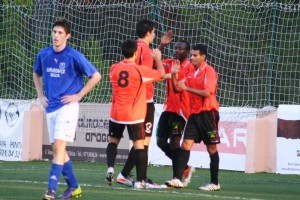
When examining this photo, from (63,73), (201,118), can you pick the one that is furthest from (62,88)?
(201,118)

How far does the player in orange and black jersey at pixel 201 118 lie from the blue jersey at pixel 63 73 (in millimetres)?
2457

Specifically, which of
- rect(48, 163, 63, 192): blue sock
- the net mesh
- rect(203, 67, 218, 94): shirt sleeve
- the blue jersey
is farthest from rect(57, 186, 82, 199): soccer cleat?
the net mesh

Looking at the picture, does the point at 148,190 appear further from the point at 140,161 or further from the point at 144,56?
the point at 144,56

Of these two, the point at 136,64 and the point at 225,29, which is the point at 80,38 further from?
the point at 136,64

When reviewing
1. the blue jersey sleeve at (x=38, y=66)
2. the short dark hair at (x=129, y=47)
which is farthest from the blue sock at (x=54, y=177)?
the short dark hair at (x=129, y=47)

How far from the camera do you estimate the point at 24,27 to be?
23.8m

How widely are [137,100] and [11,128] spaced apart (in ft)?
27.0

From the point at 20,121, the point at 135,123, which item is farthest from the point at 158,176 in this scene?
the point at 20,121

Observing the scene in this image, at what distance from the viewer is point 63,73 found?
40.1 feet

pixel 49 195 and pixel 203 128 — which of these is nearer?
pixel 49 195

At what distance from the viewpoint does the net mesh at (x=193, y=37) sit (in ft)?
65.6

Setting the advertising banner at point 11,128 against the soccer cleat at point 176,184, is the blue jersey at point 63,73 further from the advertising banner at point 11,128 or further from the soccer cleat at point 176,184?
the advertising banner at point 11,128

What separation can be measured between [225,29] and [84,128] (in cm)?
347

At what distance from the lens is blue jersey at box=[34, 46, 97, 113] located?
40.1 ft
